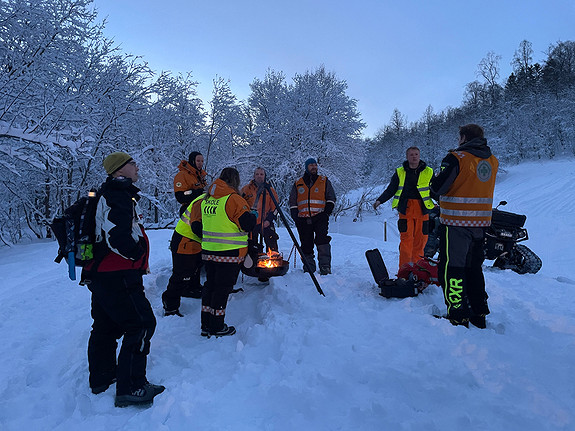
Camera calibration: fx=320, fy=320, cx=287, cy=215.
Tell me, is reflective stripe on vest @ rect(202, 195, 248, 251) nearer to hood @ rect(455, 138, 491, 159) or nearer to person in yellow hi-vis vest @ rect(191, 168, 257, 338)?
person in yellow hi-vis vest @ rect(191, 168, 257, 338)

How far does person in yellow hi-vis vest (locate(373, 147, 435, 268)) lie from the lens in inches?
194

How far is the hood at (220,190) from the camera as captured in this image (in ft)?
11.5

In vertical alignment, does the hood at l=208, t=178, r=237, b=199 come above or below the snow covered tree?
below

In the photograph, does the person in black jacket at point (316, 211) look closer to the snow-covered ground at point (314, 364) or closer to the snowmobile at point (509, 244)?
the snow-covered ground at point (314, 364)

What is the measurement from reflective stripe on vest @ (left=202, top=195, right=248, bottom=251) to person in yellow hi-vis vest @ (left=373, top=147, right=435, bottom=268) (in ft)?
8.03

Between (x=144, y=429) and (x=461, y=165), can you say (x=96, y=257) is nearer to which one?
(x=144, y=429)

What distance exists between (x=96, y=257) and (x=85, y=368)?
1.11 metres

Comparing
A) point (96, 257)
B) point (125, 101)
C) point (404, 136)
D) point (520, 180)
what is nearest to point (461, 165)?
point (96, 257)

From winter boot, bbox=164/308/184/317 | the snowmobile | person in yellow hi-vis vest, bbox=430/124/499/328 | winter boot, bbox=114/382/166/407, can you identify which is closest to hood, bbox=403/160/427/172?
the snowmobile

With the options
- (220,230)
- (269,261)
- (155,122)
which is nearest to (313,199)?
(269,261)

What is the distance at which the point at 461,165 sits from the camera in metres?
3.25

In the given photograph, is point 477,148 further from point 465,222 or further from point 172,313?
point 172,313

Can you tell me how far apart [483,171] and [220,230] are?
2.80 metres

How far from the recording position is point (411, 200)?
16.3ft
